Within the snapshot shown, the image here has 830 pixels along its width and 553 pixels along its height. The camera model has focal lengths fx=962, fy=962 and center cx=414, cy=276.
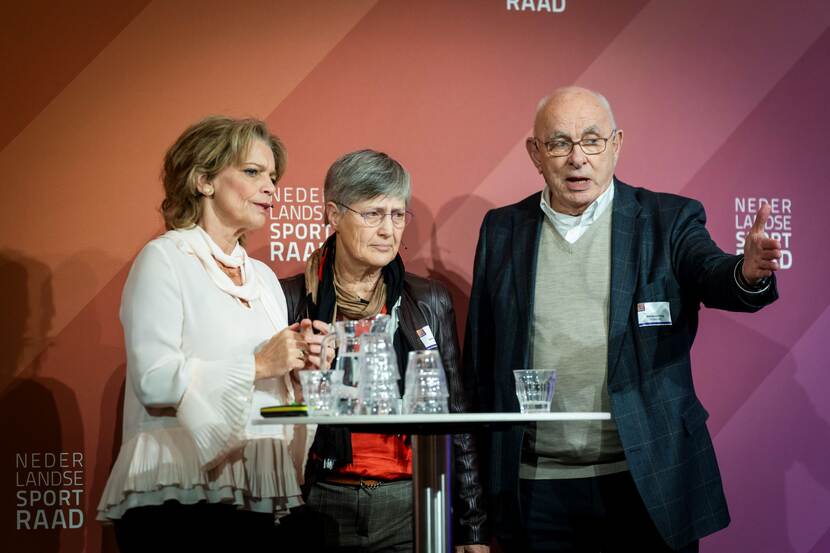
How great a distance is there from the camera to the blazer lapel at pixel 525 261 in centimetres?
335

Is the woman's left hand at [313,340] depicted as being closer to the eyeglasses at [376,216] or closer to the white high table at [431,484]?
the white high table at [431,484]

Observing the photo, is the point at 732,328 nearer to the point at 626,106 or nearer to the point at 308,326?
the point at 626,106

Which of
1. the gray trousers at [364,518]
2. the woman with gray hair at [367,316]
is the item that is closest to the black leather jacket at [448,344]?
the woman with gray hair at [367,316]

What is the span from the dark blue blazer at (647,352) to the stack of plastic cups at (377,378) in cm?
78

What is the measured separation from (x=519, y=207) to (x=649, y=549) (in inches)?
52.2

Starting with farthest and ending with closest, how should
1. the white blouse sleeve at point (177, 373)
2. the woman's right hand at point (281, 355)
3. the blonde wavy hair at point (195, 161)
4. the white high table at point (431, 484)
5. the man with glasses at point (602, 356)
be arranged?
the man with glasses at point (602, 356)
the blonde wavy hair at point (195, 161)
the woman's right hand at point (281, 355)
the white blouse sleeve at point (177, 373)
the white high table at point (431, 484)

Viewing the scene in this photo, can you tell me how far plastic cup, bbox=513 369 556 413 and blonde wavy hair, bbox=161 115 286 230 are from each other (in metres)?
1.15

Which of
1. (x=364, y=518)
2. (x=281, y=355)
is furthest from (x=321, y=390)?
(x=364, y=518)

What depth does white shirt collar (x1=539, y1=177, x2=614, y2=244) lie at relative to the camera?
136 inches

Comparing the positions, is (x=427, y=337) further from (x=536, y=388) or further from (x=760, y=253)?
(x=760, y=253)

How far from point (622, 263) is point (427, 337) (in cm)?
74

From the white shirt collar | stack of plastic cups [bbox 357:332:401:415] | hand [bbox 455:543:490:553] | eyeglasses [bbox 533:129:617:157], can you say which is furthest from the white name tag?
stack of plastic cups [bbox 357:332:401:415]

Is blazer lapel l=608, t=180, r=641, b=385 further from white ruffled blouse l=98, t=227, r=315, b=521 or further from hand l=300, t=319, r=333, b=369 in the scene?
white ruffled blouse l=98, t=227, r=315, b=521

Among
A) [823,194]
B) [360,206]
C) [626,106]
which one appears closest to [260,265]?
[360,206]
